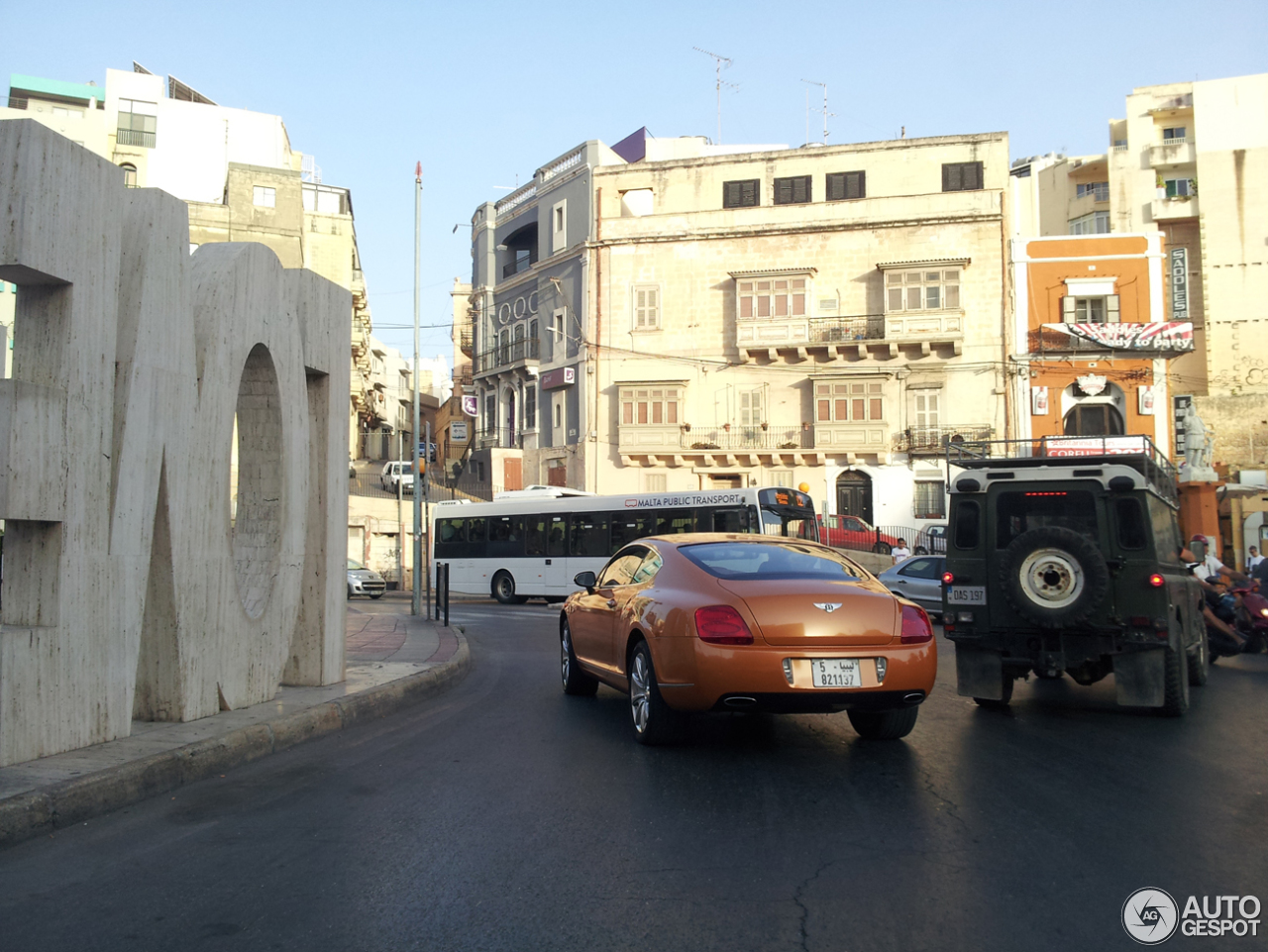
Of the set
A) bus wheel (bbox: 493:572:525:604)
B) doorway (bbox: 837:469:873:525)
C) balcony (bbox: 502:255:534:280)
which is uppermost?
balcony (bbox: 502:255:534:280)

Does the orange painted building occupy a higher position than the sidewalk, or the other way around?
the orange painted building

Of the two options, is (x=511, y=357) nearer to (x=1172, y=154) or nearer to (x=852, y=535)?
(x=852, y=535)

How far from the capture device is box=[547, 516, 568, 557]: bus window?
27.6 metres

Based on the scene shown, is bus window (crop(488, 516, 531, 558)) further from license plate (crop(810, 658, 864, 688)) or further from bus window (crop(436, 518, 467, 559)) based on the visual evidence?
license plate (crop(810, 658, 864, 688))

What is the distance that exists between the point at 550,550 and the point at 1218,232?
115 feet

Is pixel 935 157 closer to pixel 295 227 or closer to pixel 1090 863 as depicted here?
pixel 295 227

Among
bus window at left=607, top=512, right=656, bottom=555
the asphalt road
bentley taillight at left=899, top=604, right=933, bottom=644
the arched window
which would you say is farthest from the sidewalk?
the arched window

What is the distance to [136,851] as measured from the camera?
182 inches

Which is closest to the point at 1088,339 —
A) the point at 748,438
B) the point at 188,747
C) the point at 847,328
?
the point at 847,328

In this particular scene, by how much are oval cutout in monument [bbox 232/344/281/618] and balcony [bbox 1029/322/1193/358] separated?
113ft

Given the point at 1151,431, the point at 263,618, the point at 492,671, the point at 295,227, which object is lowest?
the point at 492,671

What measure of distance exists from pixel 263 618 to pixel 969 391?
1356 inches

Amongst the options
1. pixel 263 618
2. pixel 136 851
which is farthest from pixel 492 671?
pixel 136 851

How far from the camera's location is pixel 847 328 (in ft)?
130
